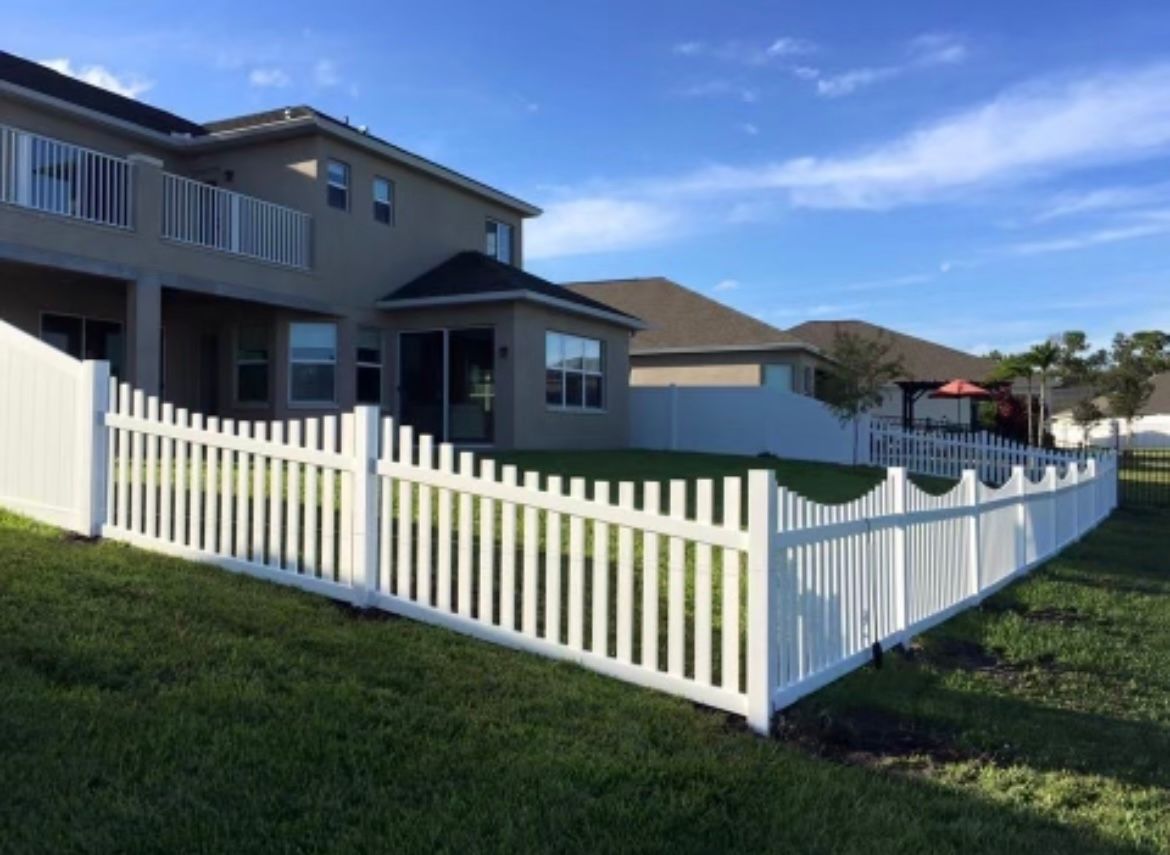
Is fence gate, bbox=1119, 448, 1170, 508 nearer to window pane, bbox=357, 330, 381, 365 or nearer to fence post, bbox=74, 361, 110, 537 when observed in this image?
window pane, bbox=357, 330, 381, 365

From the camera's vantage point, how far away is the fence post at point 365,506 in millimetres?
5875

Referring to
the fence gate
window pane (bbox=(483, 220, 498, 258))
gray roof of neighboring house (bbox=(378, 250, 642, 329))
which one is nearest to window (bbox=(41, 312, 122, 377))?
gray roof of neighboring house (bbox=(378, 250, 642, 329))

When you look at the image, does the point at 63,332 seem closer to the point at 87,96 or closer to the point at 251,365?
the point at 251,365

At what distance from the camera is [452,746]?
13.3 ft

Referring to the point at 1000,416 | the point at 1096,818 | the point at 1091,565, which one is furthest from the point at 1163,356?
the point at 1096,818

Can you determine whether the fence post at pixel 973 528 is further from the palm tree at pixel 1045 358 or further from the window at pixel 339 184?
the palm tree at pixel 1045 358

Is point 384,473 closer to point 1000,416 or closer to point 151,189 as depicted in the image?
point 151,189

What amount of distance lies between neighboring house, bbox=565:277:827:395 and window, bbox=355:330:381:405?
32.5 ft

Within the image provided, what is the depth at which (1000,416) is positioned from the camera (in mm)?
36938

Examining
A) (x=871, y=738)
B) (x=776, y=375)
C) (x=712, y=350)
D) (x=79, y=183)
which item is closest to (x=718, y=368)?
(x=712, y=350)

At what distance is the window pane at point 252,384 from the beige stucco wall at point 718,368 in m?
11.8

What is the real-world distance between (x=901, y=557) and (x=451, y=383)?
14086mm

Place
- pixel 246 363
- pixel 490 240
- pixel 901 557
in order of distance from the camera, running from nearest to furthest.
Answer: pixel 901 557, pixel 246 363, pixel 490 240

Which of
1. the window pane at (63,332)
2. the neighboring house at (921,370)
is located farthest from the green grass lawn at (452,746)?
the neighboring house at (921,370)
